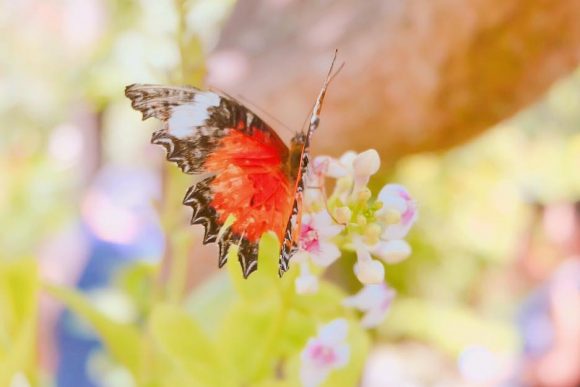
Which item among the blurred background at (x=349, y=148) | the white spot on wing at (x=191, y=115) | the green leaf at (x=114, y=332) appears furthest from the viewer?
the blurred background at (x=349, y=148)

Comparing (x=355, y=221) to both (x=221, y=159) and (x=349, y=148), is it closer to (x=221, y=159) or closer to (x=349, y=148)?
(x=221, y=159)

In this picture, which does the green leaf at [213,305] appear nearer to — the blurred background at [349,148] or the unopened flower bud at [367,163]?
the blurred background at [349,148]

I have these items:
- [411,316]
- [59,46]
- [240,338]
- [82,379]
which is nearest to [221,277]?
[240,338]

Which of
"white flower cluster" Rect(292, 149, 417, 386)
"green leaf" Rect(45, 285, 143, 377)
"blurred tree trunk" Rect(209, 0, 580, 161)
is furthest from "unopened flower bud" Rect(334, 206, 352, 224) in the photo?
"blurred tree trunk" Rect(209, 0, 580, 161)

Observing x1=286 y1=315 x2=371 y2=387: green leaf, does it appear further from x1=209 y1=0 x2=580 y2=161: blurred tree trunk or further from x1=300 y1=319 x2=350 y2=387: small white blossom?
x1=209 y1=0 x2=580 y2=161: blurred tree trunk

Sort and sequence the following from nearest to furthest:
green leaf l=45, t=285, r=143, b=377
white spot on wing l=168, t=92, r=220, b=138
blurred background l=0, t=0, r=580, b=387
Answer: white spot on wing l=168, t=92, r=220, b=138
green leaf l=45, t=285, r=143, b=377
blurred background l=0, t=0, r=580, b=387

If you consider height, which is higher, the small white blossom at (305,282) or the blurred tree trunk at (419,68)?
the blurred tree trunk at (419,68)

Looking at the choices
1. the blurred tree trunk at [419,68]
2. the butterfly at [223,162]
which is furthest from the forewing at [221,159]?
the blurred tree trunk at [419,68]
